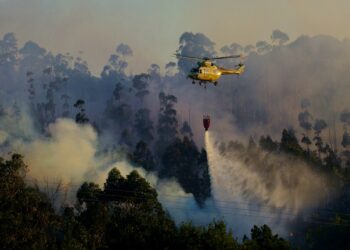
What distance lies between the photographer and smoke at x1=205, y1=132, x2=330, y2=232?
158250 millimetres

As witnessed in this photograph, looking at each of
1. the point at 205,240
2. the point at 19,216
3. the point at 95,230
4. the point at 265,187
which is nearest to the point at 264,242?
the point at 205,240

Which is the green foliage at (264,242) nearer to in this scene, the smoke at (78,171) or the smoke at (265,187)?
the smoke at (265,187)

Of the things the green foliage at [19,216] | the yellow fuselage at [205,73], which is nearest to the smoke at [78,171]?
the green foliage at [19,216]

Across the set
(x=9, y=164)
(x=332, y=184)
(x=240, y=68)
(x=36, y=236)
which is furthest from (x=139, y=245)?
(x=332, y=184)

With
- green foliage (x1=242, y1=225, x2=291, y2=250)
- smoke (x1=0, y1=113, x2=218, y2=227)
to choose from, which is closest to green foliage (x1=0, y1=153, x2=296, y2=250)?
green foliage (x1=242, y1=225, x2=291, y2=250)

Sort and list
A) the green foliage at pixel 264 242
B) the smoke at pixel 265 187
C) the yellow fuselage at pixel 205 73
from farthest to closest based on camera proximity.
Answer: the smoke at pixel 265 187
the yellow fuselage at pixel 205 73
the green foliage at pixel 264 242

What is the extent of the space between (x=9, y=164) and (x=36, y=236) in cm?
1736

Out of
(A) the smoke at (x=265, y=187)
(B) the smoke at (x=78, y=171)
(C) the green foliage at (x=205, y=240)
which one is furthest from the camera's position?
(B) the smoke at (x=78, y=171)

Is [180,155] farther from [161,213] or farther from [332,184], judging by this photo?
[161,213]

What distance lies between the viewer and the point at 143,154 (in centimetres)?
18875

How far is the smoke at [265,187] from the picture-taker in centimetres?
15825

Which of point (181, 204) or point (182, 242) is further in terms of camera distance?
point (181, 204)

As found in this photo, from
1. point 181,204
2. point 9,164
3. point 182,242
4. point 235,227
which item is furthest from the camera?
point 181,204

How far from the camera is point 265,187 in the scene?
169250 millimetres
